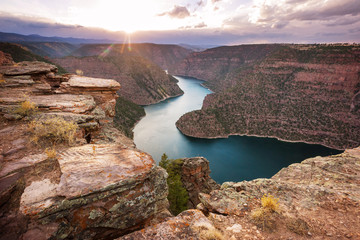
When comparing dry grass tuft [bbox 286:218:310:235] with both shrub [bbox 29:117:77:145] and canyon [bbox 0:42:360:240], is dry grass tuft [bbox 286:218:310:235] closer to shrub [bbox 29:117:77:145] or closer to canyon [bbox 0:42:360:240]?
canyon [bbox 0:42:360:240]

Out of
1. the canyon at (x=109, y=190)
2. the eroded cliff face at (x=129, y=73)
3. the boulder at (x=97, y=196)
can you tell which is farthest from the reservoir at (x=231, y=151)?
the boulder at (x=97, y=196)

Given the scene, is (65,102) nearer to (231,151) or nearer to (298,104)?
(231,151)

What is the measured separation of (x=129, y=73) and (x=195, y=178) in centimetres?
12616

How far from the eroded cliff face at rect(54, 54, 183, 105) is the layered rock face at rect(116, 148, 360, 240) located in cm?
12725

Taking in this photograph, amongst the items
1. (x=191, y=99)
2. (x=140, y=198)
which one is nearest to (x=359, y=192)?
(x=140, y=198)

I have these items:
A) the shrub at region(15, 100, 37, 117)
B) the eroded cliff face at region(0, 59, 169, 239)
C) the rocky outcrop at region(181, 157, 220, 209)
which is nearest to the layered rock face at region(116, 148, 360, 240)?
the eroded cliff face at region(0, 59, 169, 239)

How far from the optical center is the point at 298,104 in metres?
81.7

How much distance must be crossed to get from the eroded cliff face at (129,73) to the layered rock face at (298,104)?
2359 inches

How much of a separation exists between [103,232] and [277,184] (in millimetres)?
7187

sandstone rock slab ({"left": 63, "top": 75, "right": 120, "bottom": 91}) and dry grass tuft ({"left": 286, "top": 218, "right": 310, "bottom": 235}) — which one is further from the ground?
sandstone rock slab ({"left": 63, "top": 75, "right": 120, "bottom": 91})

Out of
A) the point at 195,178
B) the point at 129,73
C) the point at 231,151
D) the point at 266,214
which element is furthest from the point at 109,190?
the point at 129,73

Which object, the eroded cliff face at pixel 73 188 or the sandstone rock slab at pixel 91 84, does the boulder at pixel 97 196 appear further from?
the sandstone rock slab at pixel 91 84

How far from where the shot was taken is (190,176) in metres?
26.7

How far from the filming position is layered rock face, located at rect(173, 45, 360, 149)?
74.1 meters
